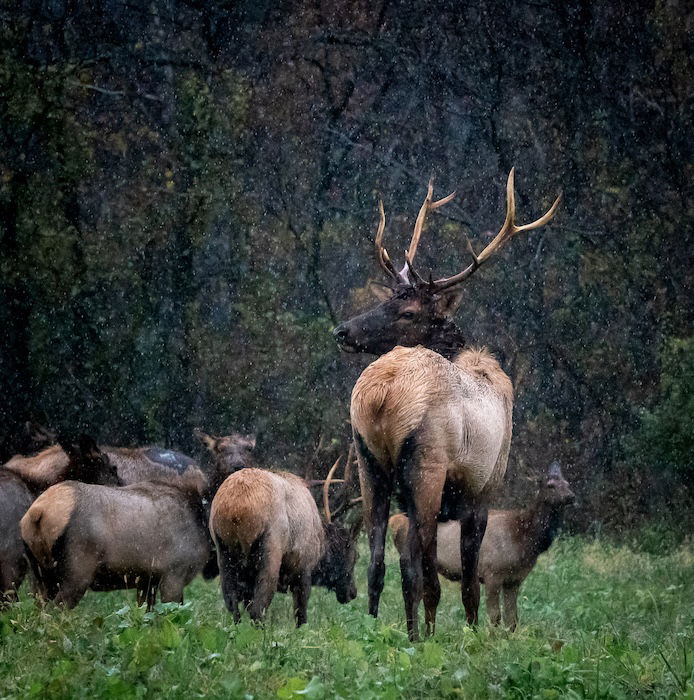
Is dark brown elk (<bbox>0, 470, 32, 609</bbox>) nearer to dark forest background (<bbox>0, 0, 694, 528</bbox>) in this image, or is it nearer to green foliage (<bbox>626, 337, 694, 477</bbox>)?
dark forest background (<bbox>0, 0, 694, 528</bbox>)

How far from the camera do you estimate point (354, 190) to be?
20.8 m

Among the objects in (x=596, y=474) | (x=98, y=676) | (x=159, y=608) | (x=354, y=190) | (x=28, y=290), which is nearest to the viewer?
(x=98, y=676)

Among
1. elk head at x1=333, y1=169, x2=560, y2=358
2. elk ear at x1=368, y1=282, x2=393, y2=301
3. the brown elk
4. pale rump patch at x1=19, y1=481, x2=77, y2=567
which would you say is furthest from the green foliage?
pale rump patch at x1=19, y1=481, x2=77, y2=567

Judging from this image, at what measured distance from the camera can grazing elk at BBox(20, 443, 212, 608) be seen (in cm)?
843

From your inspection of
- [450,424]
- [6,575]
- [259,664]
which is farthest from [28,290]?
[259,664]

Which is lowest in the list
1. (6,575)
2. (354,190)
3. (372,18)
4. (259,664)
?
(6,575)

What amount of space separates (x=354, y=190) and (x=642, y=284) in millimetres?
5245

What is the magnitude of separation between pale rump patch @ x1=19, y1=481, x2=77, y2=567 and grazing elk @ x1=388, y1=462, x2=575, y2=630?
11.0 feet

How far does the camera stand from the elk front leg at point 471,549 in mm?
7680

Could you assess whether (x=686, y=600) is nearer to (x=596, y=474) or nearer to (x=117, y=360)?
(x=596, y=474)

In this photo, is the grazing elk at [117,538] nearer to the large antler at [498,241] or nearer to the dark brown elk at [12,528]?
the dark brown elk at [12,528]

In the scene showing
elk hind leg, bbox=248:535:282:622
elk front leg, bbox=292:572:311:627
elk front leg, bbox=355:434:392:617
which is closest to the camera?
elk front leg, bbox=355:434:392:617

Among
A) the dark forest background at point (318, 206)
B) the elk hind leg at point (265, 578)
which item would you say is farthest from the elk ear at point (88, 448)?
the dark forest background at point (318, 206)

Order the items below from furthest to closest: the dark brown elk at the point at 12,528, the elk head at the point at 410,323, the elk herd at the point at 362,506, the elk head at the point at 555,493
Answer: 1. the elk head at the point at 555,493
2. the dark brown elk at the point at 12,528
3. the elk head at the point at 410,323
4. the elk herd at the point at 362,506
